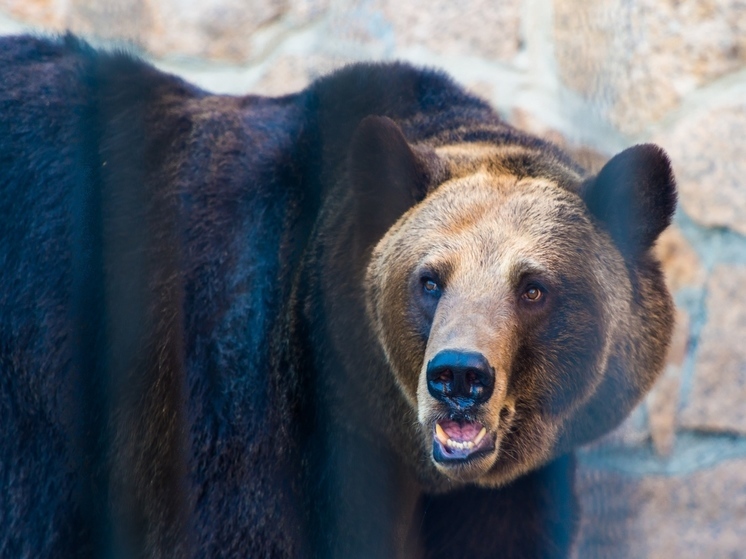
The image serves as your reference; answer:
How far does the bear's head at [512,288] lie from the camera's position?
237 cm

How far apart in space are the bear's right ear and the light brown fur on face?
5 centimetres

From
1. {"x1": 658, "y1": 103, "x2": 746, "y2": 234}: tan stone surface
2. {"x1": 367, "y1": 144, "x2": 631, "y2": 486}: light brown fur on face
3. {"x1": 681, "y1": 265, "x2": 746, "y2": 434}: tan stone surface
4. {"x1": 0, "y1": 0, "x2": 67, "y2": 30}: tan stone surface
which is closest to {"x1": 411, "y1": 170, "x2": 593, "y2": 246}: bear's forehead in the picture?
{"x1": 367, "y1": 144, "x2": 631, "y2": 486}: light brown fur on face

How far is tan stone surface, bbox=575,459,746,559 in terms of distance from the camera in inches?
167

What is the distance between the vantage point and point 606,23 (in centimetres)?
405

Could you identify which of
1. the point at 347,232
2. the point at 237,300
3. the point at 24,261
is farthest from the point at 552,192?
the point at 24,261

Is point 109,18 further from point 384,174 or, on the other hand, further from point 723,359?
point 723,359

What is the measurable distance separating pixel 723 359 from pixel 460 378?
243cm

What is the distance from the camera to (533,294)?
2502mm

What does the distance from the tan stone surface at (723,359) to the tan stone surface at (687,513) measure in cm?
23

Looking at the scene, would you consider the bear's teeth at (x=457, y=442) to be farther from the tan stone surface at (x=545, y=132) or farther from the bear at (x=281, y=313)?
the tan stone surface at (x=545, y=132)

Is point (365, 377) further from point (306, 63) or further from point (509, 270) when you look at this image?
point (306, 63)

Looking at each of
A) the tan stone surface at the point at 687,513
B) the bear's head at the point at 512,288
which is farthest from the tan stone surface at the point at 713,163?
the bear's head at the point at 512,288

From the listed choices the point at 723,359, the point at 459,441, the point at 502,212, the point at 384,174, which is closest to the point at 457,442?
the point at 459,441

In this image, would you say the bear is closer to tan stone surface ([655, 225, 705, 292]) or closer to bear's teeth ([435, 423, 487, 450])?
bear's teeth ([435, 423, 487, 450])
